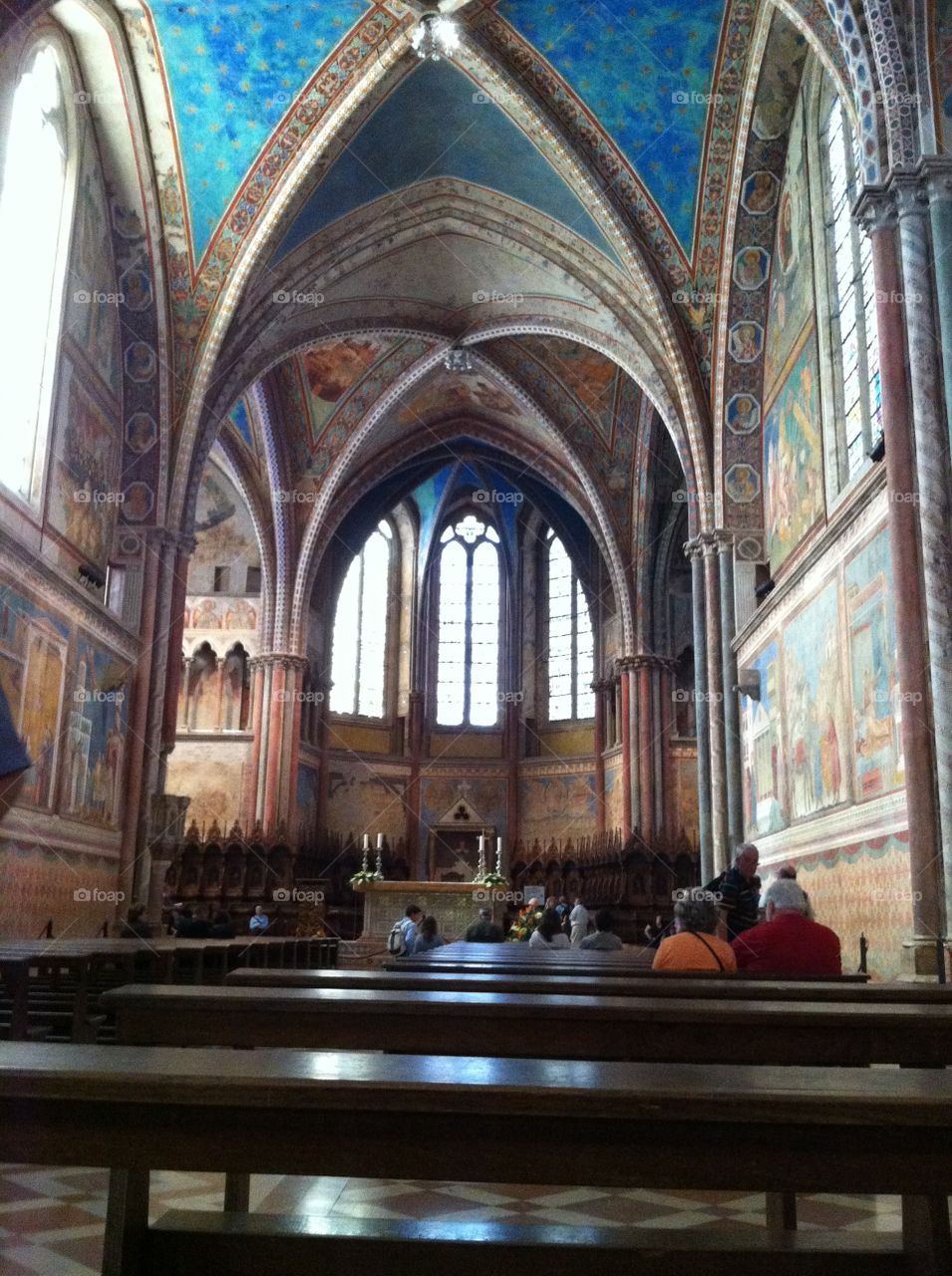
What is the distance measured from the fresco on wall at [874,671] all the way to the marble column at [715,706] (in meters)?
5.64

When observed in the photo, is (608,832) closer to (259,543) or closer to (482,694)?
(482,694)

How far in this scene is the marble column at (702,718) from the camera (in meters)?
17.8

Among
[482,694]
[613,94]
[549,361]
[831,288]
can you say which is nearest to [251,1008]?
[831,288]

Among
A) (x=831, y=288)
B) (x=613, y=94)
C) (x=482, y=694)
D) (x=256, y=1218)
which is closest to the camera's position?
(x=256, y=1218)

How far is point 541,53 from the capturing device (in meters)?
16.0

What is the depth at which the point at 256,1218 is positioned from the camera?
110 inches

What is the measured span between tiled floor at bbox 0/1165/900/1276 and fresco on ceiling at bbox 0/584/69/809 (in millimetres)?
9277

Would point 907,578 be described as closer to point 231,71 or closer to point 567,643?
point 231,71

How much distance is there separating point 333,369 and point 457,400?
3.98 m

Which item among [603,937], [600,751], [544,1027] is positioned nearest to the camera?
[544,1027]

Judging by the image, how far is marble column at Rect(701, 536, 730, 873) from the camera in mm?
17391

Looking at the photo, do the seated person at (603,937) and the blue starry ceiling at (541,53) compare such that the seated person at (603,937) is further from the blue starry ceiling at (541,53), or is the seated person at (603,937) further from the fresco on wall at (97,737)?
the blue starry ceiling at (541,53)

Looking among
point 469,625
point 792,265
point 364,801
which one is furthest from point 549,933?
point 469,625

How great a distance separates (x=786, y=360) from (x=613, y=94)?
14.5 feet
